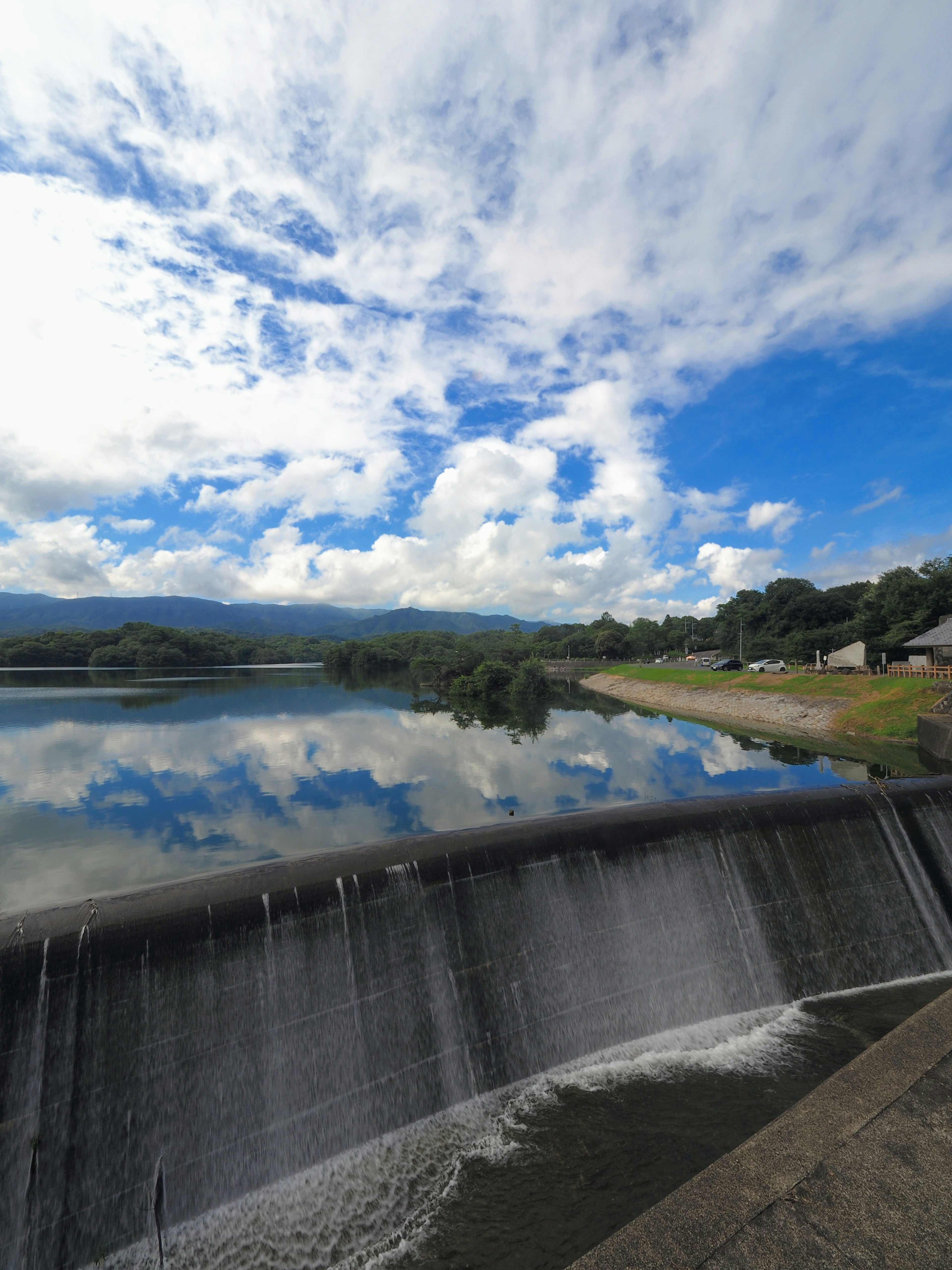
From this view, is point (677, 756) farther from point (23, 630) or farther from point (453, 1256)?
point (23, 630)

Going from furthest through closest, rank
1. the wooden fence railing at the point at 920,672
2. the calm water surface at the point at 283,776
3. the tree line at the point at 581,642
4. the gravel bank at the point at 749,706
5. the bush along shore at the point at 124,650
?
the bush along shore at the point at 124,650 → the tree line at the point at 581,642 → the gravel bank at the point at 749,706 → the wooden fence railing at the point at 920,672 → the calm water surface at the point at 283,776

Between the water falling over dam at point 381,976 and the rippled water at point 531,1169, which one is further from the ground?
the water falling over dam at point 381,976

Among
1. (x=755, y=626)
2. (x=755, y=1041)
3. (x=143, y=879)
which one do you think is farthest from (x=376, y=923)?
(x=755, y=626)

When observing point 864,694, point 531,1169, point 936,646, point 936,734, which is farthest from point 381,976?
point 936,646

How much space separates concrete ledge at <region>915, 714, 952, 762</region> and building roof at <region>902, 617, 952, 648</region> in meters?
11.1

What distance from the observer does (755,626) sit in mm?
88062

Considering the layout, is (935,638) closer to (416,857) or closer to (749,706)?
(749,706)

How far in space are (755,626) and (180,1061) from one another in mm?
95054

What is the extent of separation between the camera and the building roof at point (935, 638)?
32.8 meters

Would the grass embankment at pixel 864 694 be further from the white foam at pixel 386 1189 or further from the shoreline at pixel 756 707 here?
the white foam at pixel 386 1189

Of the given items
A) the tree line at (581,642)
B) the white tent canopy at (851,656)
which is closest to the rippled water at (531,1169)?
the white tent canopy at (851,656)

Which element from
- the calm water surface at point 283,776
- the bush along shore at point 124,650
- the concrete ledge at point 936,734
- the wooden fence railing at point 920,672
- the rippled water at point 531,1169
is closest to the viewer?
the rippled water at point 531,1169

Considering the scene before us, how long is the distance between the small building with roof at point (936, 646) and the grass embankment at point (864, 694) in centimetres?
418

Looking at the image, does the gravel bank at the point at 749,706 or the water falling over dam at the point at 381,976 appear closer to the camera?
the water falling over dam at the point at 381,976
